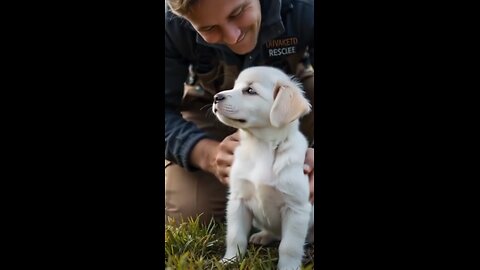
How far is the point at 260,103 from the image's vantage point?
1.96 meters

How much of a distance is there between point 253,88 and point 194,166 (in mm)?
390

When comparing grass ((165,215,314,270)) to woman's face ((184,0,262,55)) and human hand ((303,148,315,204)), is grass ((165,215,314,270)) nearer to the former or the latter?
human hand ((303,148,315,204))

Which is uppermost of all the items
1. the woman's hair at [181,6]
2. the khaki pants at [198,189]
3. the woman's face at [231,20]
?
the woman's hair at [181,6]

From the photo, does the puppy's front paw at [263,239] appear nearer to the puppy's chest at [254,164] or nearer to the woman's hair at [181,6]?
the puppy's chest at [254,164]

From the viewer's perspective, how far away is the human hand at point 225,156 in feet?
6.73

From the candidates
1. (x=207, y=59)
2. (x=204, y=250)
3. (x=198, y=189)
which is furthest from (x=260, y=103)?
(x=204, y=250)

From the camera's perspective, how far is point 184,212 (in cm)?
213

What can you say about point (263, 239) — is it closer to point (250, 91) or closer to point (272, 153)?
point (272, 153)

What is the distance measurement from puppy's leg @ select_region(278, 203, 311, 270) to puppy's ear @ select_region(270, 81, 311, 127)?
0.89ft

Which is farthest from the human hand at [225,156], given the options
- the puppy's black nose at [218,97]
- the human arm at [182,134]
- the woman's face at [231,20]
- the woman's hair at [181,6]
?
the woman's hair at [181,6]

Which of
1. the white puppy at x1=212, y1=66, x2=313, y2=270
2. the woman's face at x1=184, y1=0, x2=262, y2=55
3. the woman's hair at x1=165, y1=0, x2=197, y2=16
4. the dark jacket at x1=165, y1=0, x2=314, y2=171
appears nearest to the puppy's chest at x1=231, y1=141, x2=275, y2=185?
the white puppy at x1=212, y1=66, x2=313, y2=270

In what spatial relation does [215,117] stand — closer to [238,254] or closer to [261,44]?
[261,44]

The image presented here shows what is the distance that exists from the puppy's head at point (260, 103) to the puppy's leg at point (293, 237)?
0.27 meters

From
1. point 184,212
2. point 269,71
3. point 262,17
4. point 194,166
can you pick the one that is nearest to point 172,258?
point 184,212
